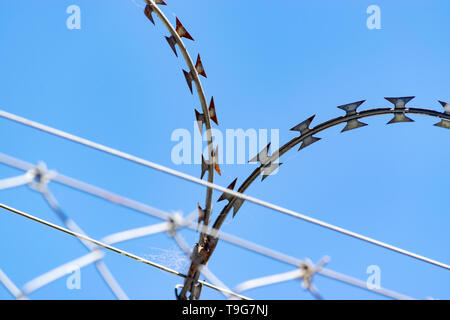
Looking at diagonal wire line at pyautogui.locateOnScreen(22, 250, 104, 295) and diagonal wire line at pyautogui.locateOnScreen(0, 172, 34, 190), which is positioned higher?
diagonal wire line at pyautogui.locateOnScreen(0, 172, 34, 190)

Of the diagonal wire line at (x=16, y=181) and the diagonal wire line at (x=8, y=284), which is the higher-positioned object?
the diagonal wire line at (x=16, y=181)

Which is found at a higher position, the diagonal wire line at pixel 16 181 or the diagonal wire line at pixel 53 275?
the diagonal wire line at pixel 16 181

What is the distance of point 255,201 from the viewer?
546 cm

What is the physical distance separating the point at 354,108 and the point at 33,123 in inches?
234

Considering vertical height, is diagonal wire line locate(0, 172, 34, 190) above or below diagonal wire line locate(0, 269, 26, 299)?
above

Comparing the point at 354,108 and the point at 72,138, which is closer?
the point at 72,138
